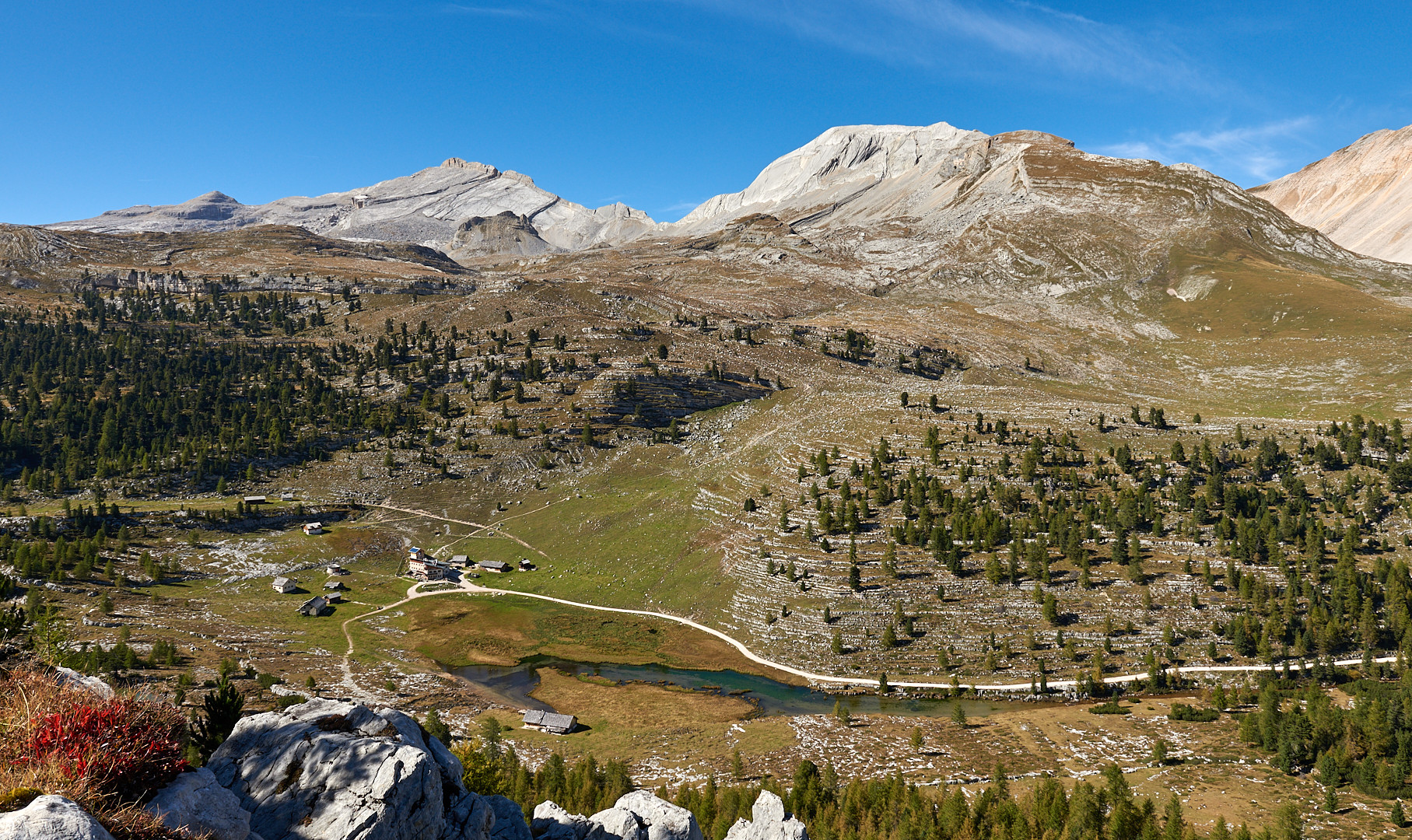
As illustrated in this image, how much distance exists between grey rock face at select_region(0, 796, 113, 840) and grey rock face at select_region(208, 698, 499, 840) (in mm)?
9677

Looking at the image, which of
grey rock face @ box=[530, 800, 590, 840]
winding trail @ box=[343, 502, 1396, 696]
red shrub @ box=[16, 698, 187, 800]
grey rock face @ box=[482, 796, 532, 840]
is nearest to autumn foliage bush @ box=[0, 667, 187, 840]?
red shrub @ box=[16, 698, 187, 800]

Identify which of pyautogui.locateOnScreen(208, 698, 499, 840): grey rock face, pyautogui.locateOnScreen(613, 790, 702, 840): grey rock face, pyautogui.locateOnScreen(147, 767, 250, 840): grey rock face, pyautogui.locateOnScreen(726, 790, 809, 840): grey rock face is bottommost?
pyautogui.locateOnScreen(726, 790, 809, 840): grey rock face

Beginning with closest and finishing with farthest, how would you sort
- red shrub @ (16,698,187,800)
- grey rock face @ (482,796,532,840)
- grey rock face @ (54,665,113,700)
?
red shrub @ (16,698,187,800) < grey rock face @ (54,665,113,700) < grey rock face @ (482,796,532,840)

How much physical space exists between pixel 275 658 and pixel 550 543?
69.8m

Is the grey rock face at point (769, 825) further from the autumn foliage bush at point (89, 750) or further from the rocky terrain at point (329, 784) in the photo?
the autumn foliage bush at point (89, 750)

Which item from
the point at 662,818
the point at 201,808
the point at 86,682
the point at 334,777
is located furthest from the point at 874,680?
the point at 86,682

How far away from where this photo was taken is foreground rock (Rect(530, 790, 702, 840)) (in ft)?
122

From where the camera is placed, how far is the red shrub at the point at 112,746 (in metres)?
16.5

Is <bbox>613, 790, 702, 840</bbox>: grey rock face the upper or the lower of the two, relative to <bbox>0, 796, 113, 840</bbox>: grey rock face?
lower

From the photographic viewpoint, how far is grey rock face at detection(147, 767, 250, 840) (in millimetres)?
18516

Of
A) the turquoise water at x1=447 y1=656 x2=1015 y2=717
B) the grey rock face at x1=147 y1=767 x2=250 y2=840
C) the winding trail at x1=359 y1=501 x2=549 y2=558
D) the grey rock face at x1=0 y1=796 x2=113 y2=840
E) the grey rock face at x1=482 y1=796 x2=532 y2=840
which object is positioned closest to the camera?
the grey rock face at x1=0 y1=796 x2=113 y2=840

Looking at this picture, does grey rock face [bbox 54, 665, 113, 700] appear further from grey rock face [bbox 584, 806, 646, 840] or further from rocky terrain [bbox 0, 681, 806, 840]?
grey rock face [bbox 584, 806, 646, 840]

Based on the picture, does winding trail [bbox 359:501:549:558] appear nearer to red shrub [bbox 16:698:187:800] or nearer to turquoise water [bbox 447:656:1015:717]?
turquoise water [bbox 447:656:1015:717]

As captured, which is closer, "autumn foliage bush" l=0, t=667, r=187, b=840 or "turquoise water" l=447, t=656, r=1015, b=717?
"autumn foliage bush" l=0, t=667, r=187, b=840
